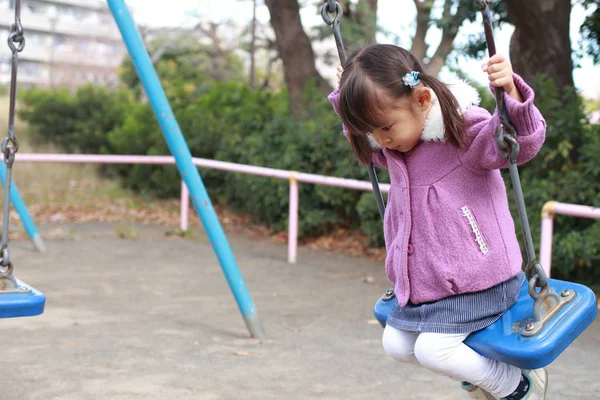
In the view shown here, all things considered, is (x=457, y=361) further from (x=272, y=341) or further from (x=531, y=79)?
(x=531, y=79)

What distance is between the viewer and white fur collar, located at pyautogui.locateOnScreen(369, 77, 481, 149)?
82.7 inches

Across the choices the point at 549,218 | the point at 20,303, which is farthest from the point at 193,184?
the point at 549,218

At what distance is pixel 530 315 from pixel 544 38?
12.7 feet

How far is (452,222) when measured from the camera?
2.13 meters

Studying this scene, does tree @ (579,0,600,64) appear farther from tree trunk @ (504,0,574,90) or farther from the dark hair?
the dark hair

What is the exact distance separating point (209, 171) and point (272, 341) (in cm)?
510

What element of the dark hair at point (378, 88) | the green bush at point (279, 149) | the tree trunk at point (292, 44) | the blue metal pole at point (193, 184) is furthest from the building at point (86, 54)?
the dark hair at point (378, 88)

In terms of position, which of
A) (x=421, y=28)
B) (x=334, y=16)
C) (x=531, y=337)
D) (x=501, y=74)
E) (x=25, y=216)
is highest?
(x=421, y=28)

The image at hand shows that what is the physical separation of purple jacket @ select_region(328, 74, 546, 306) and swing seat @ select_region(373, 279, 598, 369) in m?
0.11

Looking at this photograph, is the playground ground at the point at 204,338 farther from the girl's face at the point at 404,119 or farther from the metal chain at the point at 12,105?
the girl's face at the point at 404,119

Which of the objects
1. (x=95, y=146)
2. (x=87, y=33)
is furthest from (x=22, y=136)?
(x=87, y=33)

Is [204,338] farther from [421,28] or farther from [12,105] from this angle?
[421,28]

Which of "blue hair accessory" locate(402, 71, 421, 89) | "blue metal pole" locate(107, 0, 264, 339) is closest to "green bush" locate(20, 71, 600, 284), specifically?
"blue metal pole" locate(107, 0, 264, 339)

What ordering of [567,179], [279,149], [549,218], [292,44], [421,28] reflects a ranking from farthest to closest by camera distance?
1. [421,28]
2. [292,44]
3. [279,149]
4. [567,179]
5. [549,218]
